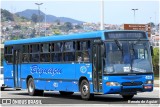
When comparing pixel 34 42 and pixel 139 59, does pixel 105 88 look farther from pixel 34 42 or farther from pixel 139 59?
pixel 34 42

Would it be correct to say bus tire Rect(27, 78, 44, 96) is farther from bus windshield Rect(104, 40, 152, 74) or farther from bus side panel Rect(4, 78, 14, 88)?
bus windshield Rect(104, 40, 152, 74)

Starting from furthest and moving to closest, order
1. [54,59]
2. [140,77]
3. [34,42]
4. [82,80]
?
1. [34,42]
2. [54,59]
3. [82,80]
4. [140,77]

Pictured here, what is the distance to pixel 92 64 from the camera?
24094mm

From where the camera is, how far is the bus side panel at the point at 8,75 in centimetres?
3203

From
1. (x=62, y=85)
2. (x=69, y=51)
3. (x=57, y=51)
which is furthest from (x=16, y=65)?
(x=69, y=51)

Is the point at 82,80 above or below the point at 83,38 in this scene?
below

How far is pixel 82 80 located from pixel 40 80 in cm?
467

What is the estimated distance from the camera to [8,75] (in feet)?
106

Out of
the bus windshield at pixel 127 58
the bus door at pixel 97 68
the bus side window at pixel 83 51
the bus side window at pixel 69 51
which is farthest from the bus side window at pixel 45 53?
the bus windshield at pixel 127 58

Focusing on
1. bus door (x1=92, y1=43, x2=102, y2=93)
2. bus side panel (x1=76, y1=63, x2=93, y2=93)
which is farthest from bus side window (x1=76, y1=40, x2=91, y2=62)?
bus door (x1=92, y1=43, x2=102, y2=93)

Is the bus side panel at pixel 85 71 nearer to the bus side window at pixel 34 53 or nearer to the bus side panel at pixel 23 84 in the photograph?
the bus side window at pixel 34 53

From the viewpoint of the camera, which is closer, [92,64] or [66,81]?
[92,64]

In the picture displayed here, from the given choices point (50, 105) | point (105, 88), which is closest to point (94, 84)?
point (105, 88)

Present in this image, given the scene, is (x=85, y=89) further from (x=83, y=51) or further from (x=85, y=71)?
(x=83, y=51)
